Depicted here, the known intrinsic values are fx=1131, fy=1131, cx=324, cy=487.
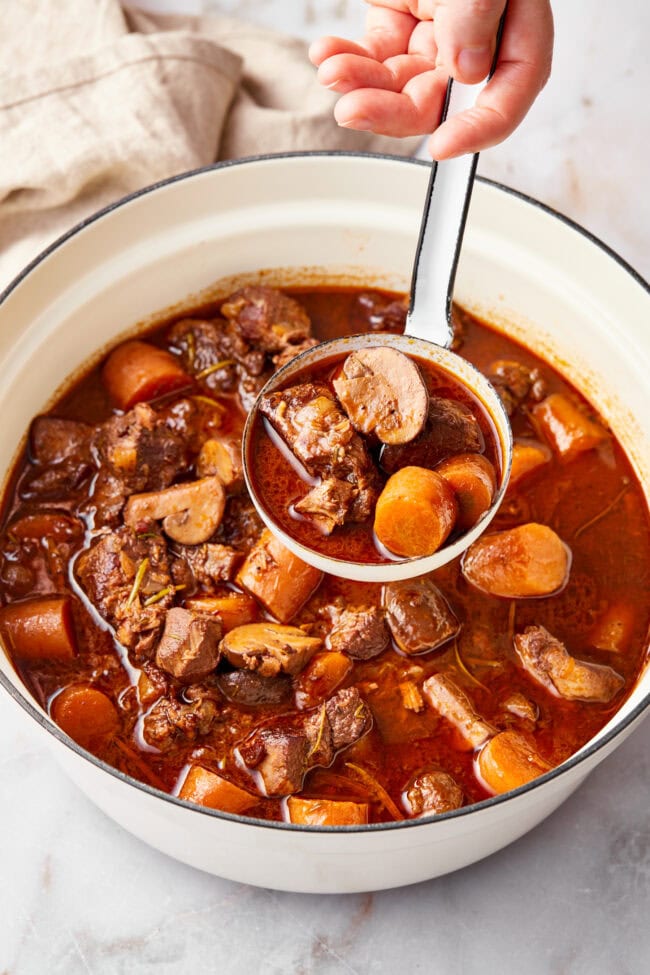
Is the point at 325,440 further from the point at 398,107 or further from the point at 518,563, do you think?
the point at 398,107

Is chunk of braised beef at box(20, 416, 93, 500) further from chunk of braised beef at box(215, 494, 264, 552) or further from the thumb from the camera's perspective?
the thumb

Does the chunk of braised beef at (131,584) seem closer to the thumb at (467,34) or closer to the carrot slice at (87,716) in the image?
the carrot slice at (87,716)

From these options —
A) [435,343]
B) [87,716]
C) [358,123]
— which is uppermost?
[358,123]

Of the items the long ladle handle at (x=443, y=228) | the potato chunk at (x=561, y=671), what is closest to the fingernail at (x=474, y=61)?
the long ladle handle at (x=443, y=228)

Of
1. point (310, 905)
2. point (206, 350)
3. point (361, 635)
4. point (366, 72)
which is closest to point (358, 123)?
point (366, 72)

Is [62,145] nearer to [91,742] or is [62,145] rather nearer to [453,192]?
[453,192]

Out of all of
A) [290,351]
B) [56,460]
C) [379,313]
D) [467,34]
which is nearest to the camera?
[467,34]

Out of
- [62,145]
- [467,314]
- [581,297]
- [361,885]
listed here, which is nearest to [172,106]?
[62,145]
